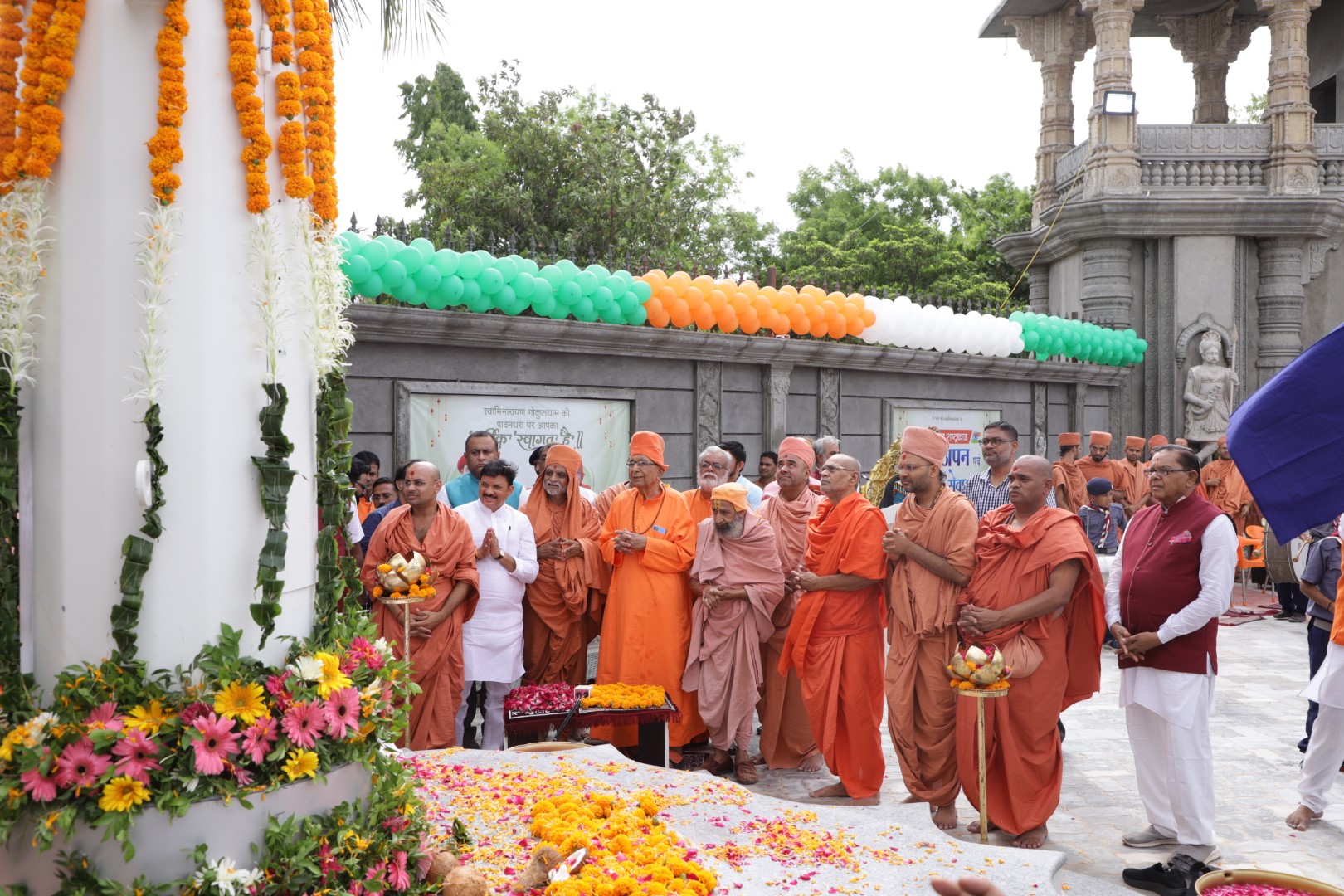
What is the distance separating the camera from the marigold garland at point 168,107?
9.49 ft

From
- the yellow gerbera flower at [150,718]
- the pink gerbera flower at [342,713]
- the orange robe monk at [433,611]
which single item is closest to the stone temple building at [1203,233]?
the orange robe monk at [433,611]

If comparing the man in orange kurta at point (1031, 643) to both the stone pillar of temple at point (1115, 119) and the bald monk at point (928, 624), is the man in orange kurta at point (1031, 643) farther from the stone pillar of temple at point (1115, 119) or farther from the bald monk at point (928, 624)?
the stone pillar of temple at point (1115, 119)

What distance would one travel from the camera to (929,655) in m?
5.23

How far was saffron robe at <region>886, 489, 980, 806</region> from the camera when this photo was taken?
5.19 meters

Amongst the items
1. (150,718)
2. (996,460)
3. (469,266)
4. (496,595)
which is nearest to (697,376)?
(469,266)

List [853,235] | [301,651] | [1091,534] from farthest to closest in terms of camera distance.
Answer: [853,235], [1091,534], [301,651]

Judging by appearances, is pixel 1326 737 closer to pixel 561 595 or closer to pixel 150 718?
pixel 561 595

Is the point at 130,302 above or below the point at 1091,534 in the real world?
above

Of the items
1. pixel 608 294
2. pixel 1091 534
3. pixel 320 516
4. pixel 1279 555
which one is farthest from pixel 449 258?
pixel 1279 555

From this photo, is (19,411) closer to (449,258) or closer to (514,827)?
(514,827)

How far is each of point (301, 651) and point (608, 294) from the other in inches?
240

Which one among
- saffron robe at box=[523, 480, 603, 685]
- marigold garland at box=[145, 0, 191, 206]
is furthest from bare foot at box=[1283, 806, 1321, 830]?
marigold garland at box=[145, 0, 191, 206]

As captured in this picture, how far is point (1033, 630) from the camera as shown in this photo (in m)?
4.94

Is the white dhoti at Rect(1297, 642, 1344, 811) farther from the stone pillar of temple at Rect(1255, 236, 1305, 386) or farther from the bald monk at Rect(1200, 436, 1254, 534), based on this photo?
the stone pillar of temple at Rect(1255, 236, 1305, 386)
